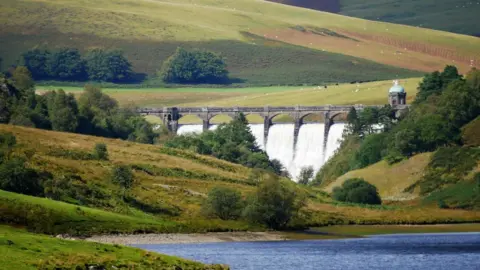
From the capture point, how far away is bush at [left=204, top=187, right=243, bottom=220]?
14075 centimetres

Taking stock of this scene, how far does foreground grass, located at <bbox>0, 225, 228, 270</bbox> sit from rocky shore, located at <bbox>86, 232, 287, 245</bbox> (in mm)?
20974

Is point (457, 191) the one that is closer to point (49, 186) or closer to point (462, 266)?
point (49, 186)

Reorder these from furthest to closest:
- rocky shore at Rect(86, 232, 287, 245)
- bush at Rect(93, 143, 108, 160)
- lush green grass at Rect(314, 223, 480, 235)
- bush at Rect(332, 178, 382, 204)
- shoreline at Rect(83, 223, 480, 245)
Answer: bush at Rect(332, 178, 382, 204) → bush at Rect(93, 143, 108, 160) → lush green grass at Rect(314, 223, 480, 235) → shoreline at Rect(83, 223, 480, 245) → rocky shore at Rect(86, 232, 287, 245)

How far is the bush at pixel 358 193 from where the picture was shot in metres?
174

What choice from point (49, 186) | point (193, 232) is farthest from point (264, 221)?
point (49, 186)

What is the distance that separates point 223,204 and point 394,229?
18.6 metres

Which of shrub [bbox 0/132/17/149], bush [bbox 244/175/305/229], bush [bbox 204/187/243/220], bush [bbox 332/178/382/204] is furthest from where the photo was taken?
bush [bbox 332/178/382/204]

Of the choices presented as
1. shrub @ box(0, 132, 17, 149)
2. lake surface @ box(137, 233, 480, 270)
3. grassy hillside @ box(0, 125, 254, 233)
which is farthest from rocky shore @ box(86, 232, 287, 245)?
shrub @ box(0, 132, 17, 149)

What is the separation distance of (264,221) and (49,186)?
70.3 ft

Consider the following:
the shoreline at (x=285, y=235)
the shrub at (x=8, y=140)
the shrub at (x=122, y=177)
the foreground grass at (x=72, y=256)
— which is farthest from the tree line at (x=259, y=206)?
the foreground grass at (x=72, y=256)

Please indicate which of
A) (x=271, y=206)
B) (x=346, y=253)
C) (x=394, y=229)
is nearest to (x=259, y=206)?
(x=271, y=206)

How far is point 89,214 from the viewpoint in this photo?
11962cm

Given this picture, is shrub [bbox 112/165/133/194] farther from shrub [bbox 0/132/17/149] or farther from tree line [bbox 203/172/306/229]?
shrub [bbox 0/132/17/149]

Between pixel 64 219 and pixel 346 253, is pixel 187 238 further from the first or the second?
pixel 346 253
